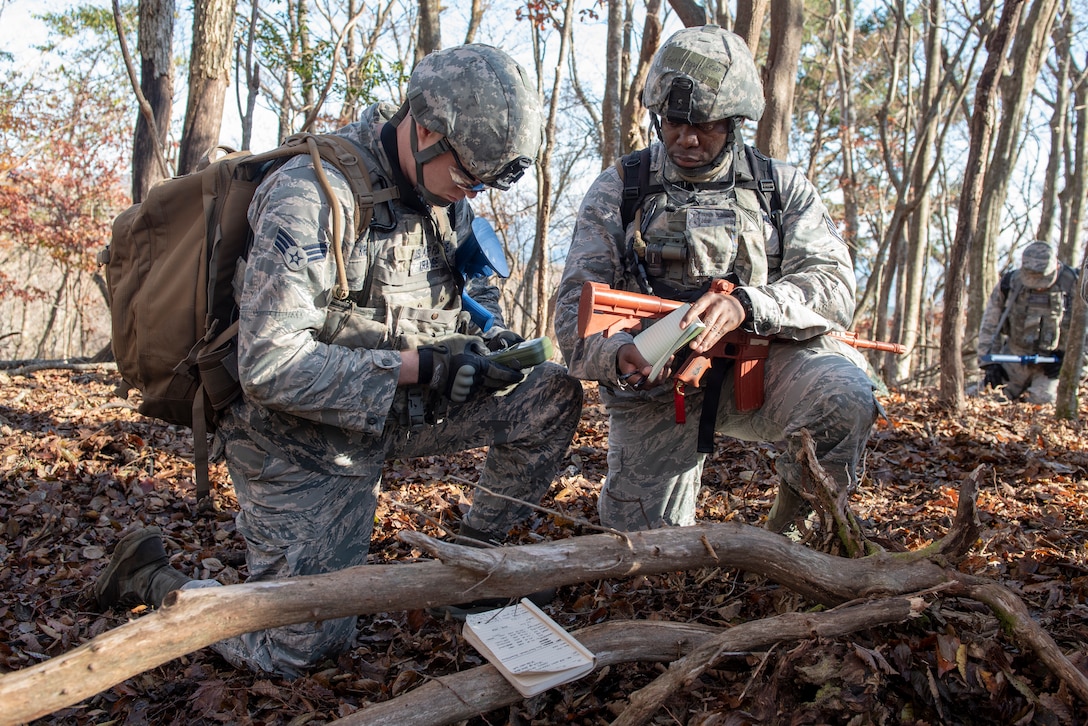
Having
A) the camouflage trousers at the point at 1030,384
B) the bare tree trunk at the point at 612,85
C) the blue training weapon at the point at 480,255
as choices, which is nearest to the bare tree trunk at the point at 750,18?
the bare tree trunk at the point at 612,85

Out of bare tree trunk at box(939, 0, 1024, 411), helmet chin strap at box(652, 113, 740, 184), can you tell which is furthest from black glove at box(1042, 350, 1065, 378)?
helmet chin strap at box(652, 113, 740, 184)

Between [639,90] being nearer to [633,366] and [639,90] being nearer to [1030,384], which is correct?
[633,366]

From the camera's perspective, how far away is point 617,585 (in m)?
3.47

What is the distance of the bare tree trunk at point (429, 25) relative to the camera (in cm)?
953

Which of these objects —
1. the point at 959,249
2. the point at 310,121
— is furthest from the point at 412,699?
the point at 310,121

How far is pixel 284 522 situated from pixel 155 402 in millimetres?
706

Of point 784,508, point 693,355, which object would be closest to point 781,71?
point 693,355

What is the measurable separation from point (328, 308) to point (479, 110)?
3.22 ft

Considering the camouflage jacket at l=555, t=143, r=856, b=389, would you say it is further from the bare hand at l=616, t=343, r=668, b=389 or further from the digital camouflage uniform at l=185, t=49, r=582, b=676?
the digital camouflage uniform at l=185, t=49, r=582, b=676

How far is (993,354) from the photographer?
417 inches

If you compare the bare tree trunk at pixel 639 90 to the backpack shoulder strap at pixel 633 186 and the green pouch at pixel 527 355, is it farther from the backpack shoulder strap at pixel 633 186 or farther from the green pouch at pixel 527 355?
the green pouch at pixel 527 355

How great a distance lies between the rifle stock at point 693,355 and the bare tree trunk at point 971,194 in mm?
3897

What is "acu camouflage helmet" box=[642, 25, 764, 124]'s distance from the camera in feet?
11.6

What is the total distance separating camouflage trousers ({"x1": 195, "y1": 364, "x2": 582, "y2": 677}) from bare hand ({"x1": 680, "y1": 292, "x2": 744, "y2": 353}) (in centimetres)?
66
